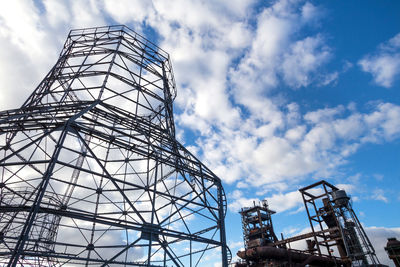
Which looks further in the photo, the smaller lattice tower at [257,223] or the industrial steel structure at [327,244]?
the smaller lattice tower at [257,223]

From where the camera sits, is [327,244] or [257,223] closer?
[327,244]

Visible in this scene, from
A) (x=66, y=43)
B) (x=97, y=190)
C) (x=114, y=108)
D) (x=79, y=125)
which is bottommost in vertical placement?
(x=97, y=190)

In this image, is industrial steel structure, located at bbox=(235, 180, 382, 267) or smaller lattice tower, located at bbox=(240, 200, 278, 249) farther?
smaller lattice tower, located at bbox=(240, 200, 278, 249)

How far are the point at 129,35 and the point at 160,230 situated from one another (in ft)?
47.3

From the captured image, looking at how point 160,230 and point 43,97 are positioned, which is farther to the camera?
point 43,97

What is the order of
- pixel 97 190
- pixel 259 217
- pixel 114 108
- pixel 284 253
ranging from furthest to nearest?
1. pixel 259 217
2. pixel 284 253
3. pixel 114 108
4. pixel 97 190

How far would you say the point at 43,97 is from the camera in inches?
539

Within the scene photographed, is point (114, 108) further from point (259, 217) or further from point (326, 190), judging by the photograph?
point (259, 217)

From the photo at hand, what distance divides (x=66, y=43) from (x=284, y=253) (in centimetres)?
2892

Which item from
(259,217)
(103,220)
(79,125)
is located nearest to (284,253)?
(259,217)

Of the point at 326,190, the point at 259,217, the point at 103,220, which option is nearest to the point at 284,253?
the point at 326,190

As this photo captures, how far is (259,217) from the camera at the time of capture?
1628 inches

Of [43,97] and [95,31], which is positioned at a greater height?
[95,31]

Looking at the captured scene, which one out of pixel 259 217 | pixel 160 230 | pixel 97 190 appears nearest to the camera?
pixel 160 230
